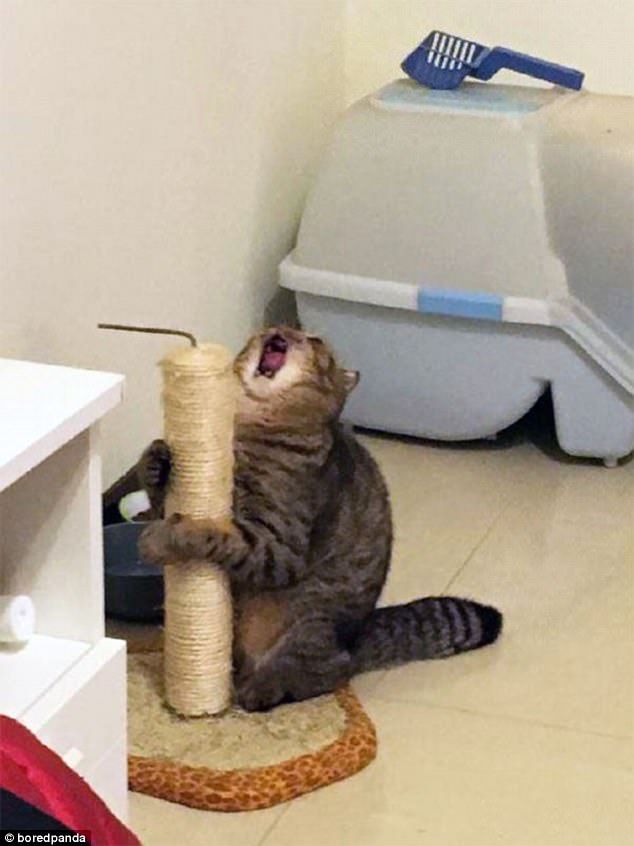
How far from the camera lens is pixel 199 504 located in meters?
1.65

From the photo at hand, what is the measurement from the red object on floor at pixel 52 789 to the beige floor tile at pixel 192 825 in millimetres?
478

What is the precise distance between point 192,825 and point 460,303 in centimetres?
109

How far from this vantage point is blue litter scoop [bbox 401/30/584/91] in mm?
2471

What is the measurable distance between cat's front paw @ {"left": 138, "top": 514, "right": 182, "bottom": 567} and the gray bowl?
0.23 meters

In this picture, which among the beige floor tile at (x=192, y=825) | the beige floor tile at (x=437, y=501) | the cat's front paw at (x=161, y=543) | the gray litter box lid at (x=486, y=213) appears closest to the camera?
the beige floor tile at (x=192, y=825)

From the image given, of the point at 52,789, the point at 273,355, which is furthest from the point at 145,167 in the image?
the point at 52,789

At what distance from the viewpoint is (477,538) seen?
2.22 metres

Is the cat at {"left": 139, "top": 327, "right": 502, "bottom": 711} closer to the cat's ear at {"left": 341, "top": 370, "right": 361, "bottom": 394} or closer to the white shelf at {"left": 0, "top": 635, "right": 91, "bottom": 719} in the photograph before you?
the cat's ear at {"left": 341, "top": 370, "right": 361, "bottom": 394}

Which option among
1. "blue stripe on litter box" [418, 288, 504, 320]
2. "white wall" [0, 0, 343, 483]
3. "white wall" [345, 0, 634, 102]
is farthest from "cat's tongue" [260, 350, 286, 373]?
"white wall" [345, 0, 634, 102]

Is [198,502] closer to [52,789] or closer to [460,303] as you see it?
[52,789]

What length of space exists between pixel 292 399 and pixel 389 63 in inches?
52.2

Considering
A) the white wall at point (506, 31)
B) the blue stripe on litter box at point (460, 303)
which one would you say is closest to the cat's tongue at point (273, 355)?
the blue stripe on litter box at point (460, 303)

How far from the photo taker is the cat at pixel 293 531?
1.71 metres

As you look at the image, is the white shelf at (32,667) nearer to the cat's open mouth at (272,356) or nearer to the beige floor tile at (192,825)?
the beige floor tile at (192,825)
